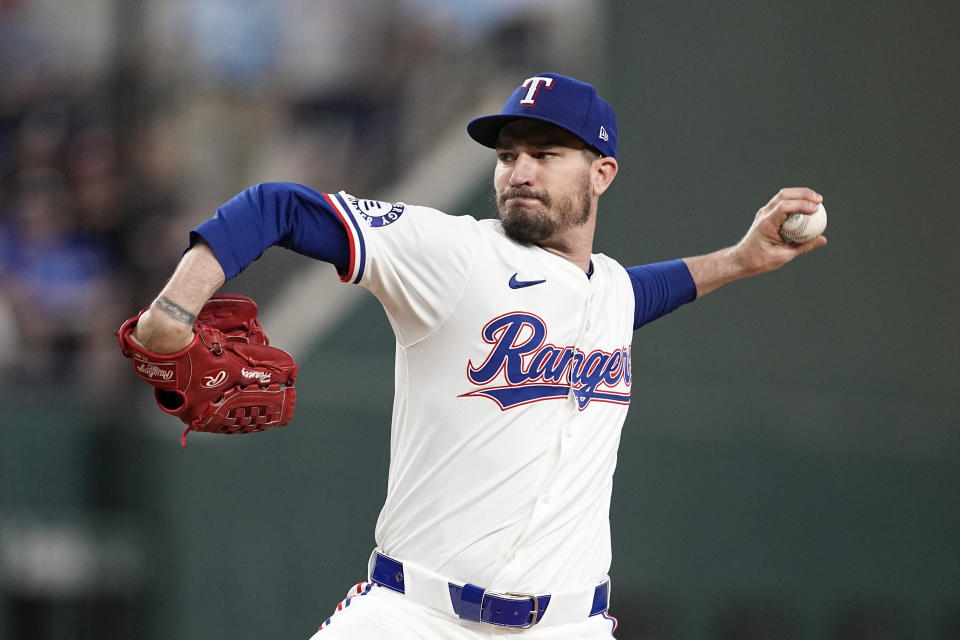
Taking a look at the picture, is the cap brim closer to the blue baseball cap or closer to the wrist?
the blue baseball cap

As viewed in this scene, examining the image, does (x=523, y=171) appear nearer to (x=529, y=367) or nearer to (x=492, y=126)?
(x=492, y=126)

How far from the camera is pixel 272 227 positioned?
2812 mm

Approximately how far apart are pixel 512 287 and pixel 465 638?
0.87m

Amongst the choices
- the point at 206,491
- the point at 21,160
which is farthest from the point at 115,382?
the point at 21,160

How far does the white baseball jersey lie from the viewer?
10.3 ft

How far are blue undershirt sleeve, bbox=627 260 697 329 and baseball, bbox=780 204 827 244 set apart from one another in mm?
337

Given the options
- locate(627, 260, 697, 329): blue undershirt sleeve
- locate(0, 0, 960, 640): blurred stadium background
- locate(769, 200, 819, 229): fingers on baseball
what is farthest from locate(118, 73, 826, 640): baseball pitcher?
locate(0, 0, 960, 640): blurred stadium background

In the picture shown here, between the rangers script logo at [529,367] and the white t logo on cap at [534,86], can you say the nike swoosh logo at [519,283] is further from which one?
the white t logo on cap at [534,86]

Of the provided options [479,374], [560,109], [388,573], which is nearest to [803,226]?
[560,109]

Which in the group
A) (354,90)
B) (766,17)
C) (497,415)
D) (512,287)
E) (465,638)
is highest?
(766,17)

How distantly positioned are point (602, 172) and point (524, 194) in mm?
327

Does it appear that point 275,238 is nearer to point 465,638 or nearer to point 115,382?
point 465,638

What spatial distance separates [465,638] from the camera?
3.13 metres

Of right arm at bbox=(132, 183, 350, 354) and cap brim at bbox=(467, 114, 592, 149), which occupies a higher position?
cap brim at bbox=(467, 114, 592, 149)
